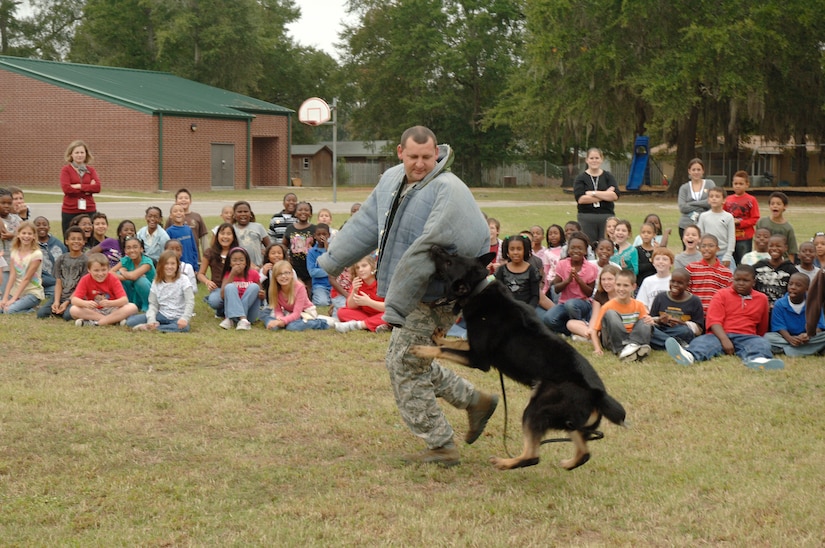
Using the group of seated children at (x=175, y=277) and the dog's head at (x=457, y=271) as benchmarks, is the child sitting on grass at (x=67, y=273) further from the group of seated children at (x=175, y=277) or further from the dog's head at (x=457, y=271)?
the dog's head at (x=457, y=271)

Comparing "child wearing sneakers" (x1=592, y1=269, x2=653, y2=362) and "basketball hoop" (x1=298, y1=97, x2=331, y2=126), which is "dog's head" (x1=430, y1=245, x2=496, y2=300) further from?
"basketball hoop" (x1=298, y1=97, x2=331, y2=126)

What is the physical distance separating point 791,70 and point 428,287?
32.0m

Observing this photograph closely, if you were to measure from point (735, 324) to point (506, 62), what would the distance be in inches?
1807

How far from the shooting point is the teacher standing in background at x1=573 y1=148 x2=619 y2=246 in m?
11.4

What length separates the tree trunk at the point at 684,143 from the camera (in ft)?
115

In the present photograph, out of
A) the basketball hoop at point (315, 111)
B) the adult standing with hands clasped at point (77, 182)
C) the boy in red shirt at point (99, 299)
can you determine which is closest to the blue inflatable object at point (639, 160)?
the basketball hoop at point (315, 111)

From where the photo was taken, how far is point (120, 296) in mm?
9672

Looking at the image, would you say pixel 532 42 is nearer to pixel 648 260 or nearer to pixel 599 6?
pixel 599 6

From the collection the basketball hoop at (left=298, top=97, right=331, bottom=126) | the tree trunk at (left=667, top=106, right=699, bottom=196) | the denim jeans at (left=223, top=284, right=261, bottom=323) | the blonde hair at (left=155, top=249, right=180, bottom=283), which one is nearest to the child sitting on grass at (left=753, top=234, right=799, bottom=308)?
the denim jeans at (left=223, top=284, right=261, bottom=323)

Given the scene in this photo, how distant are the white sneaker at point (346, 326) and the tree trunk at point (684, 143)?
2770 centimetres

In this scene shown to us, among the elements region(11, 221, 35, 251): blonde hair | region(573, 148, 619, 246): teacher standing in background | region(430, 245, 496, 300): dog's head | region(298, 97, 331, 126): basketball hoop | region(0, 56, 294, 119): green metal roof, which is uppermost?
region(0, 56, 294, 119): green metal roof

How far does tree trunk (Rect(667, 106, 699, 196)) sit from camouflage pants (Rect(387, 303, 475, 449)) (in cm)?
3133

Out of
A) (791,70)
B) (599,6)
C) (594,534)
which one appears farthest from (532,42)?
(594,534)

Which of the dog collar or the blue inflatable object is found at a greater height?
the blue inflatable object
